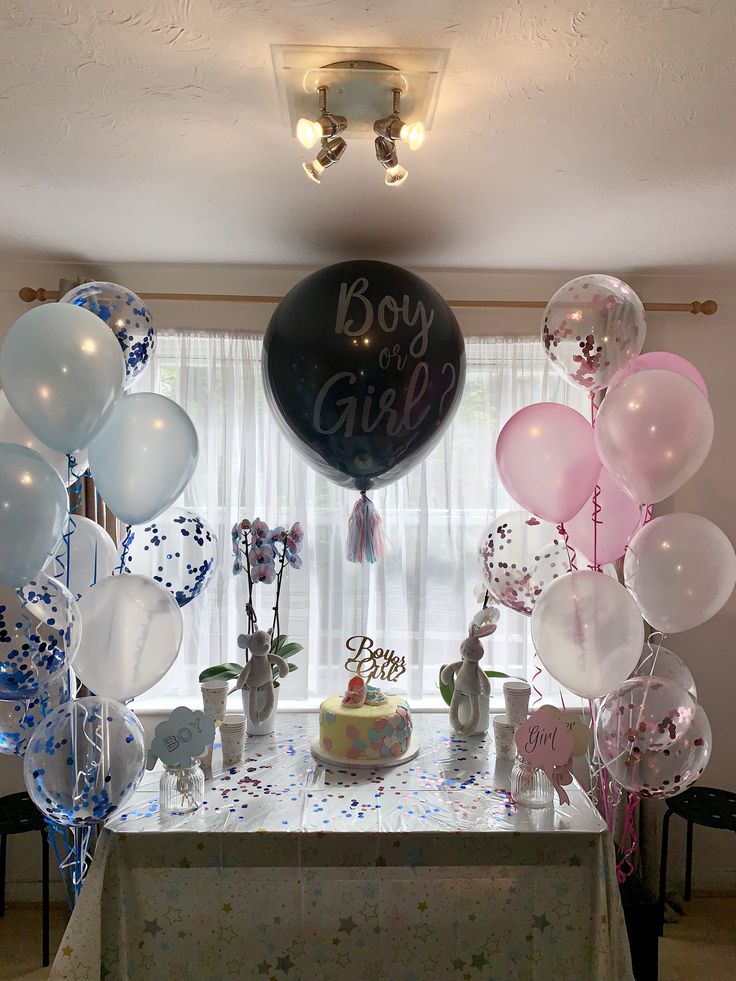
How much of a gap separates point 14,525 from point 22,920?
1945mm

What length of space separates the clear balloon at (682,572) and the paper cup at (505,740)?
641 millimetres

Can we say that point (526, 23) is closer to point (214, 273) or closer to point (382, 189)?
point (382, 189)

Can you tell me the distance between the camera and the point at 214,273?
276 cm

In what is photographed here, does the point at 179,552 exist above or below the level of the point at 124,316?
below

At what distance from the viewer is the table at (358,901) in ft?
6.10

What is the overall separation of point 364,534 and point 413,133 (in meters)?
1.08

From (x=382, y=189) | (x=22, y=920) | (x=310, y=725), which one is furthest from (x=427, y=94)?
(x=22, y=920)

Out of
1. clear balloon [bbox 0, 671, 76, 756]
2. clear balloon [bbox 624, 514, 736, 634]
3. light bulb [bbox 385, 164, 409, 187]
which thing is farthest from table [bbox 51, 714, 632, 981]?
light bulb [bbox 385, 164, 409, 187]

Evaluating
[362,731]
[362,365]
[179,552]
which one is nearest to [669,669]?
[362,731]

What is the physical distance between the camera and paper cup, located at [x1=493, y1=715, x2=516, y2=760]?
2.25 m

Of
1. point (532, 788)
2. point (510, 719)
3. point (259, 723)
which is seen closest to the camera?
point (532, 788)

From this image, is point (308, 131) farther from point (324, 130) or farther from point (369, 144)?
point (369, 144)

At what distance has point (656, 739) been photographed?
5.99 ft

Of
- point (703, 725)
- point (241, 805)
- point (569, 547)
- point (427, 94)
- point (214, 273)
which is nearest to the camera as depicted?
point (427, 94)
